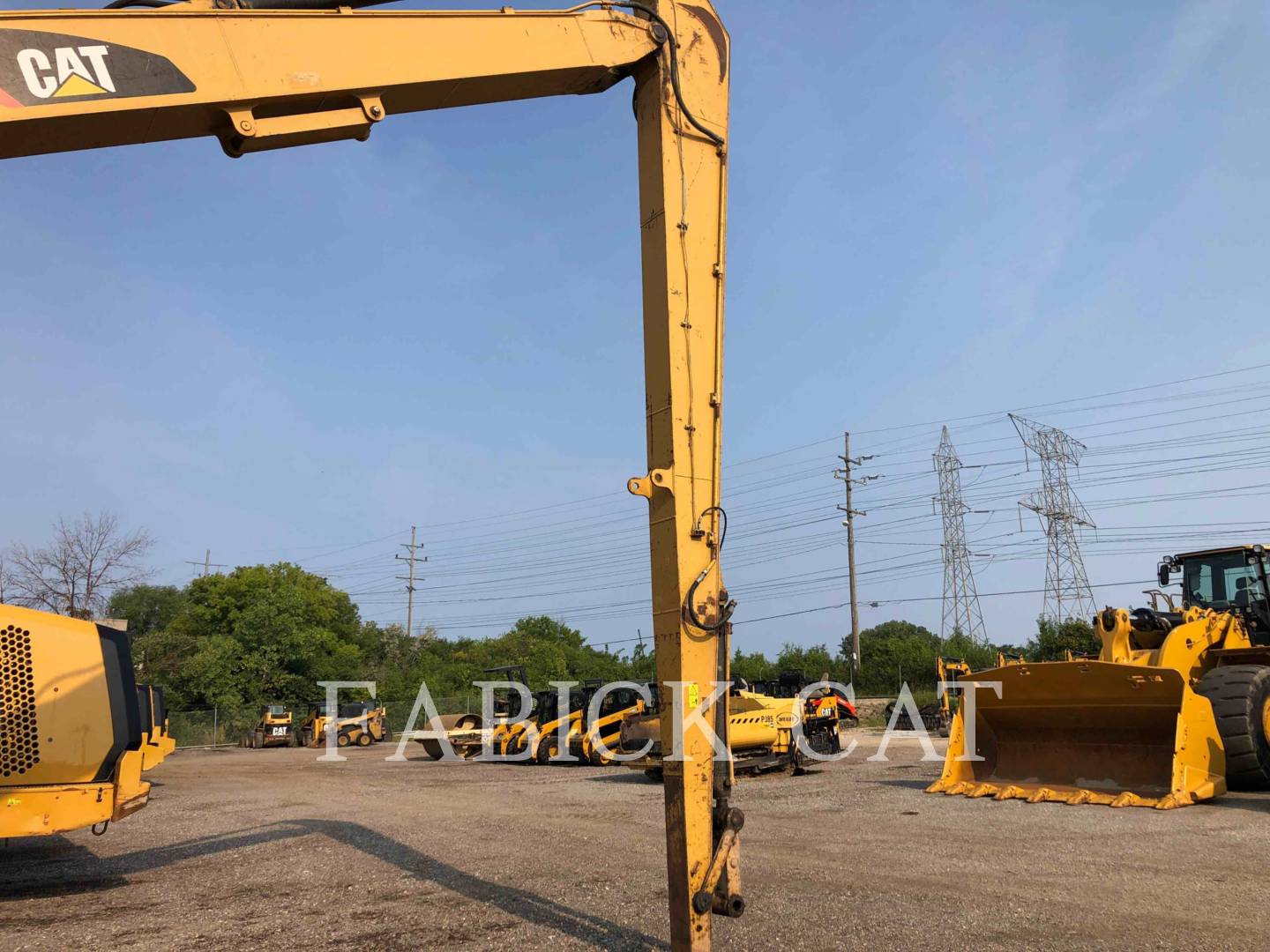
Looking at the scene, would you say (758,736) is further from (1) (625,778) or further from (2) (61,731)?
(2) (61,731)

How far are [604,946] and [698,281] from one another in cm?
365

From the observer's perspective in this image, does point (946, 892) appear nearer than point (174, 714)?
Yes

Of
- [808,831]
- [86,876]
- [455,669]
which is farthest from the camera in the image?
[455,669]

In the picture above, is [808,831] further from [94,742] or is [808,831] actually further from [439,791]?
[439,791]

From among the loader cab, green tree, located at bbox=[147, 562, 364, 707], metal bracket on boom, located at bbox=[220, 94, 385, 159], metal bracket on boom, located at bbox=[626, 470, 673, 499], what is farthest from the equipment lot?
green tree, located at bbox=[147, 562, 364, 707]

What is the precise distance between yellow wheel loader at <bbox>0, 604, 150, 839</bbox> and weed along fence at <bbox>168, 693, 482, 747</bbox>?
106ft

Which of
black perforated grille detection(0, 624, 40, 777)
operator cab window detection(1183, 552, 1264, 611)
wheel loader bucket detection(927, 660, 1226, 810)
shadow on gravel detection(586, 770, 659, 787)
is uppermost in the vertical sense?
operator cab window detection(1183, 552, 1264, 611)

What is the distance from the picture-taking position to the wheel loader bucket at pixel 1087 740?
931cm

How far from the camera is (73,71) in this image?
146 inches

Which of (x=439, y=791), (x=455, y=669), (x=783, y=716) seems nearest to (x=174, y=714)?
(x=455, y=669)

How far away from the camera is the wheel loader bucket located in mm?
9312

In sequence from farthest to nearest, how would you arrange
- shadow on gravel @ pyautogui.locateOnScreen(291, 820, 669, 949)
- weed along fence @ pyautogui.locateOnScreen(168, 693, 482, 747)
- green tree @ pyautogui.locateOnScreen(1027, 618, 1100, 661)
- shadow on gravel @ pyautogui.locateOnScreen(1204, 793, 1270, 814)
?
weed along fence @ pyautogui.locateOnScreen(168, 693, 482, 747) → green tree @ pyautogui.locateOnScreen(1027, 618, 1100, 661) → shadow on gravel @ pyautogui.locateOnScreen(1204, 793, 1270, 814) → shadow on gravel @ pyautogui.locateOnScreen(291, 820, 669, 949)

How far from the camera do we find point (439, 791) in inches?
571

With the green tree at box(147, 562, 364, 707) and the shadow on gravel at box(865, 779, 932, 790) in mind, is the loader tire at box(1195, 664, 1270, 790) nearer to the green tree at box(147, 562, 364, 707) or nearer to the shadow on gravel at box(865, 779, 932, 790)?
the shadow on gravel at box(865, 779, 932, 790)
